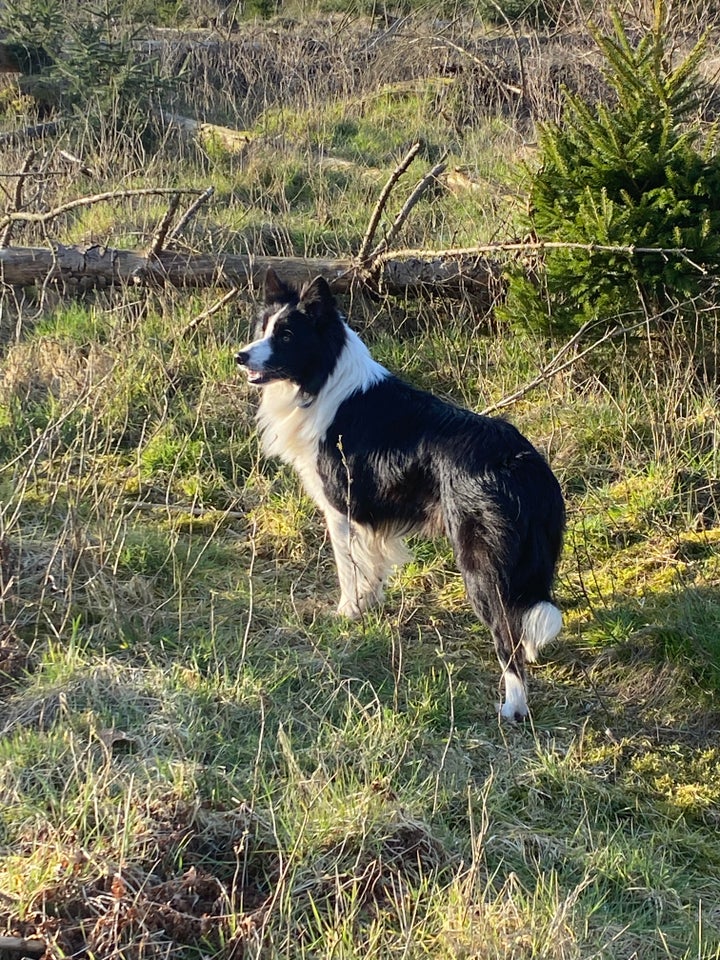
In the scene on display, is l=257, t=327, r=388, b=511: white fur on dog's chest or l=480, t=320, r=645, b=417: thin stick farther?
l=480, t=320, r=645, b=417: thin stick

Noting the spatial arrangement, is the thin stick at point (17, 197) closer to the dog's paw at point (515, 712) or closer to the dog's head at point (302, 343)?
the dog's head at point (302, 343)

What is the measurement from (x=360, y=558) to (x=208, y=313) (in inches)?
95.8

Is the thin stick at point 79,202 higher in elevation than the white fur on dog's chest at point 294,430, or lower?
higher

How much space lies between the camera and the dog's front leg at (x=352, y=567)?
162 inches

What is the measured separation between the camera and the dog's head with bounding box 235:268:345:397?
405cm

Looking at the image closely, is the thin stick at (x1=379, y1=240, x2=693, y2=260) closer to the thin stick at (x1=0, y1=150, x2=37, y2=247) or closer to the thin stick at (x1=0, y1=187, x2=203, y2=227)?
the thin stick at (x1=0, y1=187, x2=203, y2=227)

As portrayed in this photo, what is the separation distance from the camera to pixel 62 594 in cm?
381

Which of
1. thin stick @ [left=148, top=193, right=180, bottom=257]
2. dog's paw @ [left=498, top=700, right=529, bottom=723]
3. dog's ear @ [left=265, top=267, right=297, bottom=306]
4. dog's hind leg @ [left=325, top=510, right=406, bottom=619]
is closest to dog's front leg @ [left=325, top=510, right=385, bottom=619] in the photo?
dog's hind leg @ [left=325, top=510, right=406, bottom=619]

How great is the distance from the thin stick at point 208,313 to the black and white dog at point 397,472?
5.37ft

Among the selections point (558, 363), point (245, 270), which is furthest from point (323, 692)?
point (245, 270)

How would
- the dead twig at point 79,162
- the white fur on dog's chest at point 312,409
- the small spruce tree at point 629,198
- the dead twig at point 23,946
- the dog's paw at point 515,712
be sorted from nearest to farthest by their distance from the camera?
the dead twig at point 23,946
the dog's paw at point 515,712
the white fur on dog's chest at point 312,409
the small spruce tree at point 629,198
the dead twig at point 79,162

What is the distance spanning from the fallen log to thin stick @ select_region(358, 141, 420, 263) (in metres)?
0.12

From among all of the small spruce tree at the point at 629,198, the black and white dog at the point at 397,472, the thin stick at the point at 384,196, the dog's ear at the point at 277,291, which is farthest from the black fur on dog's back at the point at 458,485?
the thin stick at the point at 384,196

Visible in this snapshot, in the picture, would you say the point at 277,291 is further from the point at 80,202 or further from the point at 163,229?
the point at 163,229
